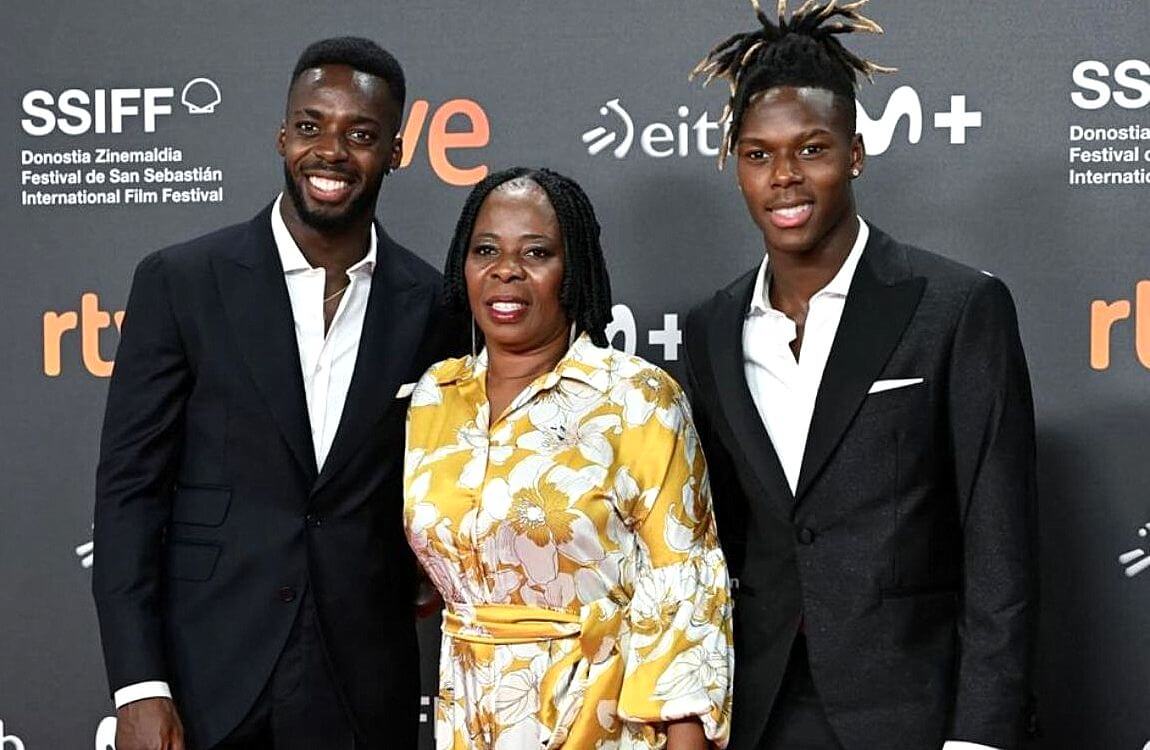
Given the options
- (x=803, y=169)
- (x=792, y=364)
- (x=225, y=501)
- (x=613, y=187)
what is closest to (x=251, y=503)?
(x=225, y=501)

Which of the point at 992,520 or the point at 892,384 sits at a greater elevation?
the point at 892,384

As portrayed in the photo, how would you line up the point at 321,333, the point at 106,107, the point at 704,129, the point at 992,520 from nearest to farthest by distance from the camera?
the point at 992,520 < the point at 321,333 < the point at 704,129 < the point at 106,107

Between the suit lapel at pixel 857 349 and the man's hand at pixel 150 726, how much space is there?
41.8 inches

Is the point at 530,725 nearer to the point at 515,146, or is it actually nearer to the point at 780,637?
the point at 780,637

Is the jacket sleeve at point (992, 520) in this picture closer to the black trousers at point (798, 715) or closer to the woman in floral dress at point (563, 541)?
the black trousers at point (798, 715)

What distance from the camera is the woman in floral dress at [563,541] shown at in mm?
2309

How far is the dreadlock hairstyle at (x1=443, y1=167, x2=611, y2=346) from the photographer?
2455mm

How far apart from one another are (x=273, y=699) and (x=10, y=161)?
1.64 metres

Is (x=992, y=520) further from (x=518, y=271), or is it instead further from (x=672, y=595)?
(x=518, y=271)

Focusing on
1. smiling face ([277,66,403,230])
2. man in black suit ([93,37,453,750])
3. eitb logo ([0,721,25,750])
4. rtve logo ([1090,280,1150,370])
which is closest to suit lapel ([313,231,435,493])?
man in black suit ([93,37,453,750])

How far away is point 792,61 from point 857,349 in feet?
1.59

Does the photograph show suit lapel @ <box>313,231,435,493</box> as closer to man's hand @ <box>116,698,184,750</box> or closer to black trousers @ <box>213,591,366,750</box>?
black trousers @ <box>213,591,366,750</box>

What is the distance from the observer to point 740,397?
8.03 ft

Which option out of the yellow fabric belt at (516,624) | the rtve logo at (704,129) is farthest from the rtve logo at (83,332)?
the yellow fabric belt at (516,624)
